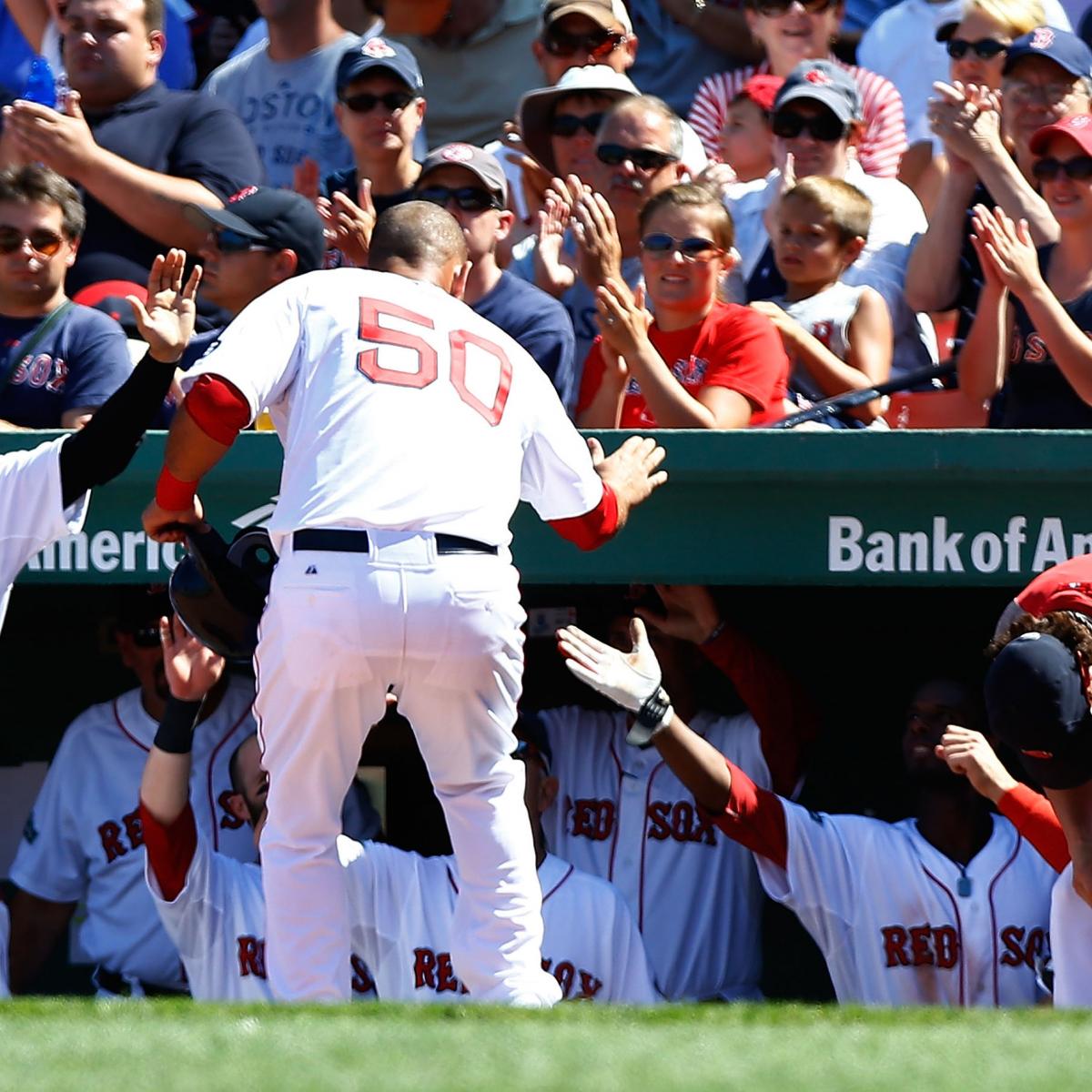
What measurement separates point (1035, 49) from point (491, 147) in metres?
1.82

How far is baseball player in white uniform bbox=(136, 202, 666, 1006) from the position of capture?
161 inches

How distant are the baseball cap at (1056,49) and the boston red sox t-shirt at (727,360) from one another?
1.15 metres

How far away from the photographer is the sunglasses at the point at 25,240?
5.26m

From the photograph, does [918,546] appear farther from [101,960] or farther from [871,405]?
[101,960]

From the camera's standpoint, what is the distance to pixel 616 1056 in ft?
9.55

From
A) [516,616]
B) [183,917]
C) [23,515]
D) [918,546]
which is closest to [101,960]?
[183,917]

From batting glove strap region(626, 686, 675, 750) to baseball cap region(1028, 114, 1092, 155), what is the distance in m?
1.68

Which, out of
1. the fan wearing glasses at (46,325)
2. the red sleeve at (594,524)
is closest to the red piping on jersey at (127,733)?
the fan wearing glasses at (46,325)

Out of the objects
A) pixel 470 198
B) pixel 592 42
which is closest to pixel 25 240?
pixel 470 198

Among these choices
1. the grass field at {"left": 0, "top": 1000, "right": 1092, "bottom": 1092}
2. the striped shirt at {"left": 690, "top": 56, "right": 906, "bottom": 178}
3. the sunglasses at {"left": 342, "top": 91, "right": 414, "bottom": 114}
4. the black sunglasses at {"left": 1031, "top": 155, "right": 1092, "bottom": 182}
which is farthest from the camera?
the striped shirt at {"left": 690, "top": 56, "right": 906, "bottom": 178}

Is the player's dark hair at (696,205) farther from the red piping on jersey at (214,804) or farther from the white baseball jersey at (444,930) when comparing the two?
the red piping on jersey at (214,804)

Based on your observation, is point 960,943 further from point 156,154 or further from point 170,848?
point 156,154

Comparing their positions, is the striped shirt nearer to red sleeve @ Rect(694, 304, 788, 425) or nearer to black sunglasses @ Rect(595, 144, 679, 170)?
black sunglasses @ Rect(595, 144, 679, 170)

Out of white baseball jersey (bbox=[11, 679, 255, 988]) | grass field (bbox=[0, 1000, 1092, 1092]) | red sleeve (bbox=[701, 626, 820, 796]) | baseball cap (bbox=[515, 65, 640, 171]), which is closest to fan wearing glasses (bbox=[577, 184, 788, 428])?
red sleeve (bbox=[701, 626, 820, 796])
